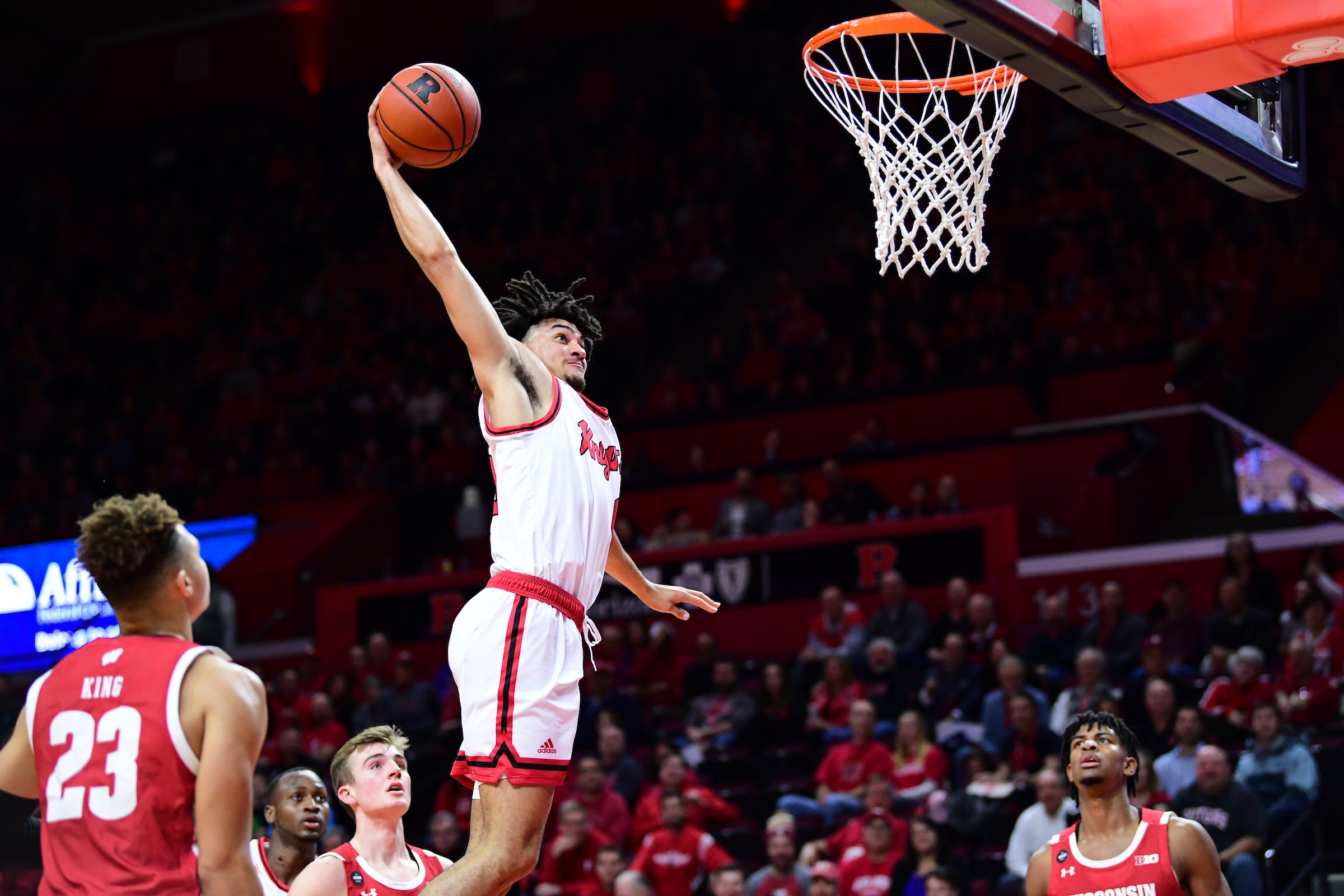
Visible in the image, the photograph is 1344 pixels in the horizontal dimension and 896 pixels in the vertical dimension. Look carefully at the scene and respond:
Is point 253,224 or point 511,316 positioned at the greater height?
point 253,224

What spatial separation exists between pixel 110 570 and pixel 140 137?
2201 centimetres

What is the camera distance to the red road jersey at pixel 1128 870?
18.4 ft

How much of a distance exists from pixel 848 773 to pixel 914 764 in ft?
1.40

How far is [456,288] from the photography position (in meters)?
4.30

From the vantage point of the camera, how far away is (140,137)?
78.4ft

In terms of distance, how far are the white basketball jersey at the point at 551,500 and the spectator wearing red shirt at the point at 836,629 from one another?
760 centimetres

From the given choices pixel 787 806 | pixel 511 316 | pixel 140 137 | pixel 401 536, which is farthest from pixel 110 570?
pixel 140 137

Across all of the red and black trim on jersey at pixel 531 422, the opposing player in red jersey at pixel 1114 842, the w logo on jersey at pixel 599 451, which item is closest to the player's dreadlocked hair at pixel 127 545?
the red and black trim on jersey at pixel 531 422

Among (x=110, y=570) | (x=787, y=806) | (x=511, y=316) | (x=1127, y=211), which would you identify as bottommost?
(x=787, y=806)

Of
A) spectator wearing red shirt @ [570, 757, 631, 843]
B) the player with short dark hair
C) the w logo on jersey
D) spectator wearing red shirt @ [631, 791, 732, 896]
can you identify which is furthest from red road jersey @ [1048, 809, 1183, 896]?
spectator wearing red shirt @ [570, 757, 631, 843]

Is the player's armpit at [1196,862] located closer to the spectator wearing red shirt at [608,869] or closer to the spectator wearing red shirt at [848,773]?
the spectator wearing red shirt at [848,773]

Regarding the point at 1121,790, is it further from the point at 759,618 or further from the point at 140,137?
the point at 140,137

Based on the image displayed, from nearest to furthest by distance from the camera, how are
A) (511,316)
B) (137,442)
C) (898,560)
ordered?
(511,316), (898,560), (137,442)

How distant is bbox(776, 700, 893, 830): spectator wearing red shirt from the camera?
9953 mm
